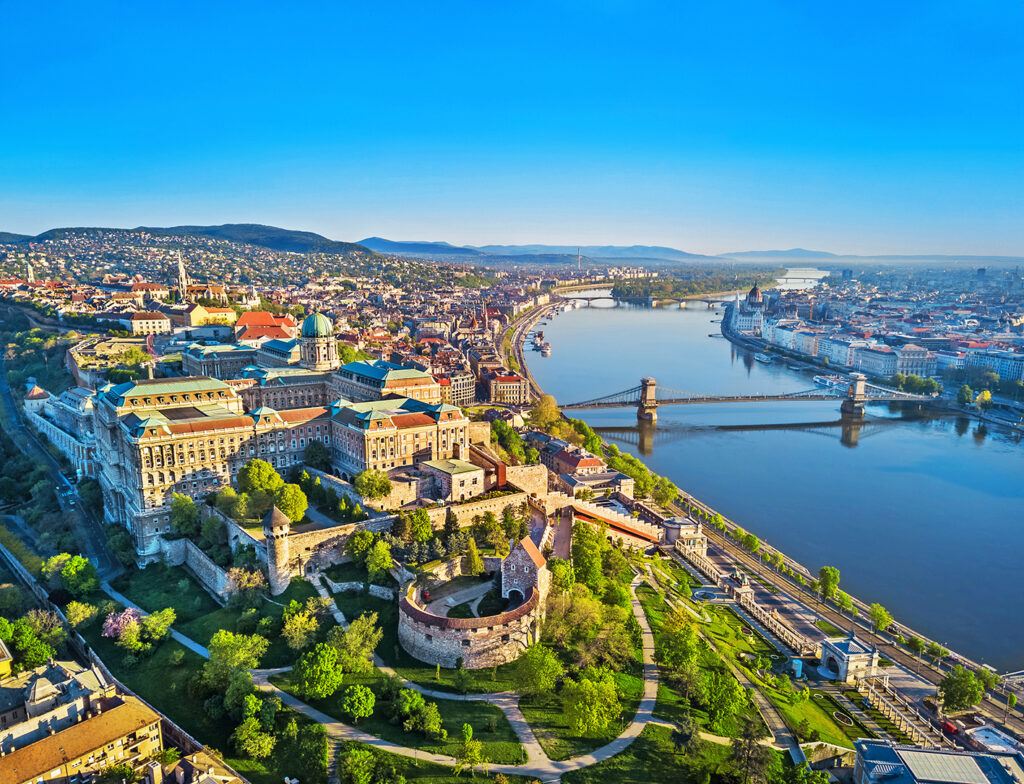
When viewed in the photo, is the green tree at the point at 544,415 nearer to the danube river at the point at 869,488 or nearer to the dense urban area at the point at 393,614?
the dense urban area at the point at 393,614

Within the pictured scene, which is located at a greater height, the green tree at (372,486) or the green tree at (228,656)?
the green tree at (372,486)

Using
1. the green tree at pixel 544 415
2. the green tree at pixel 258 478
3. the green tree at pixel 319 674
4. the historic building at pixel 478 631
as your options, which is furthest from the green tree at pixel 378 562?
the green tree at pixel 544 415

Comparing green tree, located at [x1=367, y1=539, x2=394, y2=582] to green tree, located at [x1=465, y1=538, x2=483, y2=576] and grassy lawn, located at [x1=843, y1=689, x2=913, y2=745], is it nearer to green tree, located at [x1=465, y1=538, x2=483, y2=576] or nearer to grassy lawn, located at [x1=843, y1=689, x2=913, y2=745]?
green tree, located at [x1=465, y1=538, x2=483, y2=576]

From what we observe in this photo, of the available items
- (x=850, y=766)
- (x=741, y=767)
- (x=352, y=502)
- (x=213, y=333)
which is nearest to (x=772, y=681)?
(x=850, y=766)

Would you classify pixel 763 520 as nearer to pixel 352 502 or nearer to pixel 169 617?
pixel 352 502

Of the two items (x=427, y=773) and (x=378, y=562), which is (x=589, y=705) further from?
(x=378, y=562)
